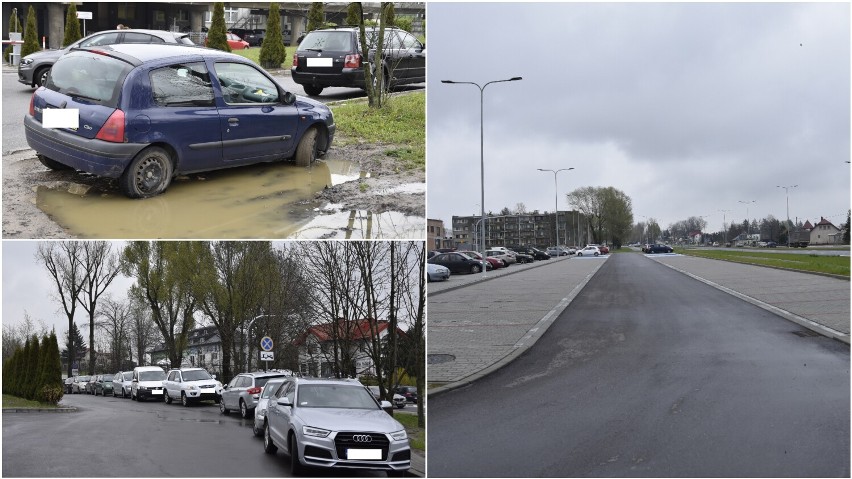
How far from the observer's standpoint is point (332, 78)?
30.5 feet

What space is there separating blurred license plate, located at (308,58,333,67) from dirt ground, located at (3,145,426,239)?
154 centimetres

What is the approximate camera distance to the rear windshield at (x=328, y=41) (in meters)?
8.68

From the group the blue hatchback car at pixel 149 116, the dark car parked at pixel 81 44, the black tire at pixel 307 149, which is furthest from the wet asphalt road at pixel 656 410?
the dark car parked at pixel 81 44

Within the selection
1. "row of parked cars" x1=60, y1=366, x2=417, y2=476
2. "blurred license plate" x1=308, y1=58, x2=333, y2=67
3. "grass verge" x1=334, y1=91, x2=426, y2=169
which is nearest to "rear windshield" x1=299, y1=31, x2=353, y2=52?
"blurred license plate" x1=308, y1=58, x2=333, y2=67

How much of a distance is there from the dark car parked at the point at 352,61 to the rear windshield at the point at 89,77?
8.17 feet

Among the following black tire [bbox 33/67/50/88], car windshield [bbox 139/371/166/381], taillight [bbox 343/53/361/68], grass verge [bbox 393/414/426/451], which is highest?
taillight [bbox 343/53/361/68]

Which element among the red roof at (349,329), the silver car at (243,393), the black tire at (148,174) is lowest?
the silver car at (243,393)

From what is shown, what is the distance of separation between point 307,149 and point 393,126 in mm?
1036

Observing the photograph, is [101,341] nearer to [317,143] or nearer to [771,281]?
[317,143]

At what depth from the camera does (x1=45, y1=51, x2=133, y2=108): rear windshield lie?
21.7 ft

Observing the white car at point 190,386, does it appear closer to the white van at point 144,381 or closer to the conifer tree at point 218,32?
the white van at point 144,381

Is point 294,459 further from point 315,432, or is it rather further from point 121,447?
point 121,447

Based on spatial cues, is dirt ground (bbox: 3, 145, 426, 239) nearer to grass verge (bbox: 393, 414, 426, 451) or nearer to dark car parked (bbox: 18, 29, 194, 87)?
dark car parked (bbox: 18, 29, 194, 87)

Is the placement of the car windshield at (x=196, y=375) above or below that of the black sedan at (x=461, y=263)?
below
